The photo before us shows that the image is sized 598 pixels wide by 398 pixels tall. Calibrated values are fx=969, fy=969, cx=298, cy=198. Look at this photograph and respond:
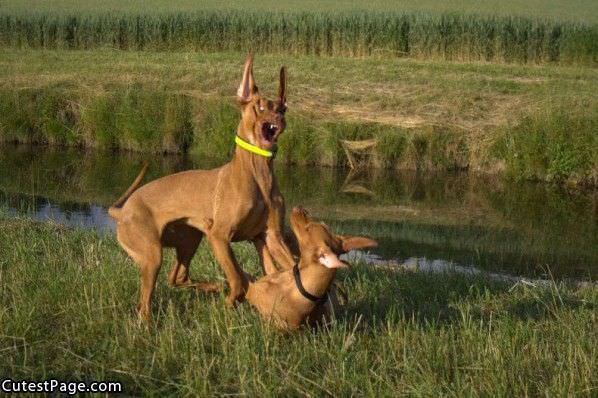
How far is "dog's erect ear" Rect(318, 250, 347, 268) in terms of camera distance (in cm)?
596

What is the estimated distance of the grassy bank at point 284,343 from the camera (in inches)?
220

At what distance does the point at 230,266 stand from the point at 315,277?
2.48 feet

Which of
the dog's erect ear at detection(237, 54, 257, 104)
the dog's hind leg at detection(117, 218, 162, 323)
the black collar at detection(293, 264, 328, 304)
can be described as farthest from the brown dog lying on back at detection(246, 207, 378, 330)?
the dog's erect ear at detection(237, 54, 257, 104)

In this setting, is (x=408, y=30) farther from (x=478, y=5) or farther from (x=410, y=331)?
(x=410, y=331)

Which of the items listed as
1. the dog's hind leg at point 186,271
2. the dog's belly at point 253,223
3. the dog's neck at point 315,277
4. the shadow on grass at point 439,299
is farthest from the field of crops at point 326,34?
the dog's neck at point 315,277

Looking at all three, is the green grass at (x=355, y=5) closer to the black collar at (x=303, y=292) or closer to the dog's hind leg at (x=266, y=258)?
the dog's hind leg at (x=266, y=258)

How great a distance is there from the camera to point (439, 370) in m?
5.91

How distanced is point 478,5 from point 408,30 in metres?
24.2

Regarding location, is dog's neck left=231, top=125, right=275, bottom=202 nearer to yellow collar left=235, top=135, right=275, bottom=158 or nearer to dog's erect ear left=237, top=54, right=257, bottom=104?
yellow collar left=235, top=135, right=275, bottom=158

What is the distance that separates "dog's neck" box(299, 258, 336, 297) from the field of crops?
27814mm

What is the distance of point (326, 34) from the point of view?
34.5 metres

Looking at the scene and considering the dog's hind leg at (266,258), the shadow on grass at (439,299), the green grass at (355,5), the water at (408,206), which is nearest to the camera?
the dog's hind leg at (266,258)

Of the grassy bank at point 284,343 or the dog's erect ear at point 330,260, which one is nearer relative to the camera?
the grassy bank at point 284,343

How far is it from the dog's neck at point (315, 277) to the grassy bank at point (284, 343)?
289mm
